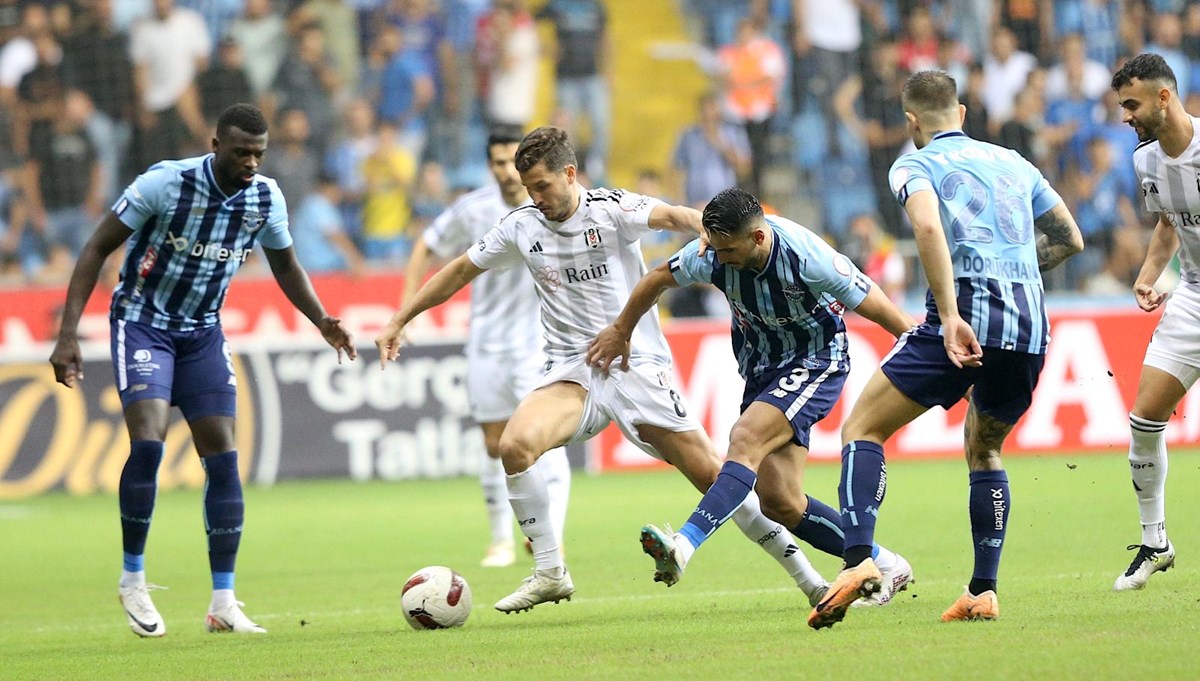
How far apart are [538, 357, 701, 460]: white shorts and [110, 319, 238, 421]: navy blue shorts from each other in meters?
1.56

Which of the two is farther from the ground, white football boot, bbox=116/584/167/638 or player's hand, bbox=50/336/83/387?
player's hand, bbox=50/336/83/387

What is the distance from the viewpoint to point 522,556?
10430 mm

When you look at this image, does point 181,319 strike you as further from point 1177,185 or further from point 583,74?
point 583,74

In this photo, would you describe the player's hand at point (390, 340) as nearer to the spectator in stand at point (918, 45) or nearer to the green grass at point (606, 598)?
the green grass at point (606, 598)

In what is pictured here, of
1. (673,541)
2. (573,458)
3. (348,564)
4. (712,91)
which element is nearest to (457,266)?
(673,541)

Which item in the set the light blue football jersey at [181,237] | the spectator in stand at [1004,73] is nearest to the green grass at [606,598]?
the light blue football jersey at [181,237]

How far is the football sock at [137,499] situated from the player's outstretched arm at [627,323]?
2.08 meters

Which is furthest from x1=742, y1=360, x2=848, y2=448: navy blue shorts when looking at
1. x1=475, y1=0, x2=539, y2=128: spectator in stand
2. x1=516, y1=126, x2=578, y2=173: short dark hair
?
x1=475, y1=0, x2=539, y2=128: spectator in stand

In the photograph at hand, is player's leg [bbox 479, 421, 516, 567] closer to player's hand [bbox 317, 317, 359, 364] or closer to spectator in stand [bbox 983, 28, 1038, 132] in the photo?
player's hand [bbox 317, 317, 359, 364]

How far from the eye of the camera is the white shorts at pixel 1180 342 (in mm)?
7430

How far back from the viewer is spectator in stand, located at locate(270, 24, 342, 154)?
18875mm

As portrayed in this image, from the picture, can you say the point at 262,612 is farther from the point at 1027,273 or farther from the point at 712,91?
the point at 712,91

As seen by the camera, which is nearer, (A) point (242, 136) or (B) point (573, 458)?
(A) point (242, 136)

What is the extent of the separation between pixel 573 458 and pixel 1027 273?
979 centimetres
